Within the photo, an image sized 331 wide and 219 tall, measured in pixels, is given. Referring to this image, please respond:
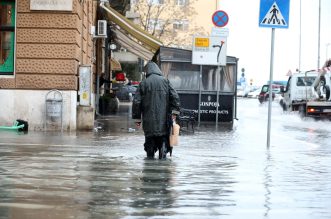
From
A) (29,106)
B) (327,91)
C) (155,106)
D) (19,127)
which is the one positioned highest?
(327,91)

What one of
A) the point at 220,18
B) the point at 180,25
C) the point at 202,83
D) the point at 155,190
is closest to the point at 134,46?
the point at 202,83

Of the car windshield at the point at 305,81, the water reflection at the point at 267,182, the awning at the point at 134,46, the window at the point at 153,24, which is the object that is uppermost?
the window at the point at 153,24

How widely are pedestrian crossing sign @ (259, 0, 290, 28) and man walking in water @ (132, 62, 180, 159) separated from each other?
3534mm

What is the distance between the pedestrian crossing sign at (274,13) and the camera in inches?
607

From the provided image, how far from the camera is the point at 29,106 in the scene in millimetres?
19859

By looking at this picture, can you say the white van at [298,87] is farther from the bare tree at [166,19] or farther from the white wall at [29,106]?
the white wall at [29,106]

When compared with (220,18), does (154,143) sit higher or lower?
lower

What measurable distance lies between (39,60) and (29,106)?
1.27 meters

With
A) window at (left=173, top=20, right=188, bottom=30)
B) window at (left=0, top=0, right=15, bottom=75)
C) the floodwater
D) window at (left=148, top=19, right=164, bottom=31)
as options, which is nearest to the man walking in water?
the floodwater

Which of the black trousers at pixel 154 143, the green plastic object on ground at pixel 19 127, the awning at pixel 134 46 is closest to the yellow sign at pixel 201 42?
the green plastic object on ground at pixel 19 127

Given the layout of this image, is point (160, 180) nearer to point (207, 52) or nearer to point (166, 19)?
point (207, 52)

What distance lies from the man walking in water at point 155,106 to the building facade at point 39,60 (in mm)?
7201

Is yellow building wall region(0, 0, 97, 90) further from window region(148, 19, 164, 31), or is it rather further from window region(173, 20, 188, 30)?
window region(173, 20, 188, 30)

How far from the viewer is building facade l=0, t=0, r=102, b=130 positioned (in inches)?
769
